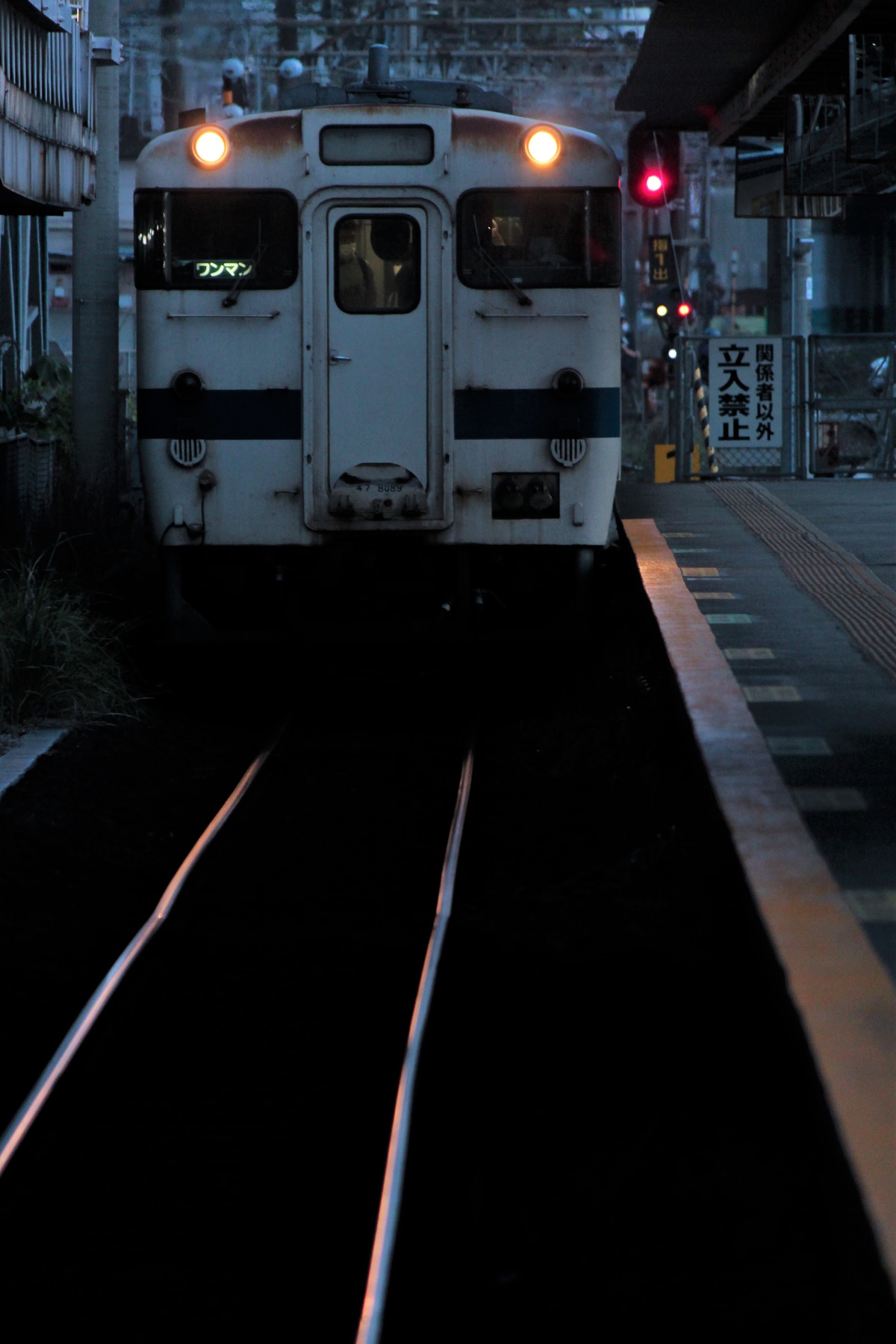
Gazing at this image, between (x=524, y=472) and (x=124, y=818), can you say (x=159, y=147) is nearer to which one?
(x=524, y=472)

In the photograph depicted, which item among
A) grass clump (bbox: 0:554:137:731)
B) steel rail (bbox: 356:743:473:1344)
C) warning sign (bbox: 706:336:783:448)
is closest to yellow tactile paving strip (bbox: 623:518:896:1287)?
steel rail (bbox: 356:743:473:1344)

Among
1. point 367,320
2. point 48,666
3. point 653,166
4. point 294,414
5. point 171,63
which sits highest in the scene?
point 171,63

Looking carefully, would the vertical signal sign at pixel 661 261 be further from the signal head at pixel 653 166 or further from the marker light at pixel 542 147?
the marker light at pixel 542 147

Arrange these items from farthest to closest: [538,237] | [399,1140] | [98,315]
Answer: [98,315] → [538,237] → [399,1140]

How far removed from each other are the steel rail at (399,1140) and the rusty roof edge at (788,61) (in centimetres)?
640

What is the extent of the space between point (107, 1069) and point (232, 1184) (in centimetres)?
79

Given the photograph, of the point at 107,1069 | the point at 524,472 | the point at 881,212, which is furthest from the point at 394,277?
the point at 881,212

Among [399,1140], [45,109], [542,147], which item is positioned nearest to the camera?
[399,1140]

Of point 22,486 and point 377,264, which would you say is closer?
point 377,264

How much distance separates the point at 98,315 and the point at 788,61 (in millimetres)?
5143

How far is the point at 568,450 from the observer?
945 centimetres

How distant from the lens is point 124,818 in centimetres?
746

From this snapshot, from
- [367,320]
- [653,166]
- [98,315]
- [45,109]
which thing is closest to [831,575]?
[367,320]

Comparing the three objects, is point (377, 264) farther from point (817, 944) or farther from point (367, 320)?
point (817, 944)
